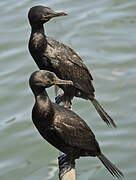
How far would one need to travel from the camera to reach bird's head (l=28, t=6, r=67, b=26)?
4.83m

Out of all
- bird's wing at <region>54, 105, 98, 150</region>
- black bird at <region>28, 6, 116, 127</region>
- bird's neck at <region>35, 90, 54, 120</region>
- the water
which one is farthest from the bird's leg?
the water

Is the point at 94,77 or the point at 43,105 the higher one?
the point at 43,105

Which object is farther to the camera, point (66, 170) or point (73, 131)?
point (73, 131)

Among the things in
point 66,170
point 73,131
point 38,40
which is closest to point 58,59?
point 38,40

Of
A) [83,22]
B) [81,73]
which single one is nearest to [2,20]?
[83,22]

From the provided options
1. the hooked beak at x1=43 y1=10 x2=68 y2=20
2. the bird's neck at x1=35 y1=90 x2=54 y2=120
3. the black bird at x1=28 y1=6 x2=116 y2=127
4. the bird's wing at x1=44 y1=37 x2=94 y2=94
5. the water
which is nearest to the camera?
the bird's neck at x1=35 y1=90 x2=54 y2=120

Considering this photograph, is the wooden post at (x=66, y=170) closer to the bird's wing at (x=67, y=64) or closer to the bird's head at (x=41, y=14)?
the bird's wing at (x=67, y=64)

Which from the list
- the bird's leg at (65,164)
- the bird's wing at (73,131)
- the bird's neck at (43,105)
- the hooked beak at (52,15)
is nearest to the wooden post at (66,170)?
the bird's leg at (65,164)

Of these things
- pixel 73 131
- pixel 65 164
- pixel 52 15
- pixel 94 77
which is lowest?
pixel 94 77

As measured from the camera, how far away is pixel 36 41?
5.01 m

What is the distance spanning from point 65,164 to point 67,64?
93 centimetres

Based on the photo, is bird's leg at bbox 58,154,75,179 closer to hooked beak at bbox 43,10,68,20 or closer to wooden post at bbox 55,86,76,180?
wooden post at bbox 55,86,76,180

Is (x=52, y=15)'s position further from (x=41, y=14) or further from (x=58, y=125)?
(x=58, y=125)

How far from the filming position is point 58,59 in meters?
5.12
